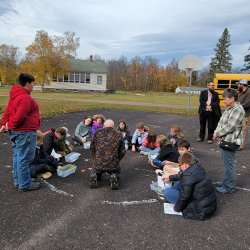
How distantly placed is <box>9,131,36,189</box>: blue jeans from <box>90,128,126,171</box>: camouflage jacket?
1.14 meters

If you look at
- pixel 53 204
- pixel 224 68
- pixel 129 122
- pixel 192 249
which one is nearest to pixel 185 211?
pixel 192 249

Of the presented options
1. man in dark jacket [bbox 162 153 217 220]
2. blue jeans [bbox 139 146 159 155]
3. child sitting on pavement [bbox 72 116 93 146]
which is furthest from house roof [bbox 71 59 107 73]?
man in dark jacket [bbox 162 153 217 220]

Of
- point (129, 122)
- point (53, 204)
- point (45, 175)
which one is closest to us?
point (53, 204)

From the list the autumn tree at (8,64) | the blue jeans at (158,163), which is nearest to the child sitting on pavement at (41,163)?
the blue jeans at (158,163)

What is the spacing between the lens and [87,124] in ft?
27.9

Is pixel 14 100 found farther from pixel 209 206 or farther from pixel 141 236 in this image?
pixel 209 206

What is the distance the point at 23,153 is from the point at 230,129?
3.65 meters

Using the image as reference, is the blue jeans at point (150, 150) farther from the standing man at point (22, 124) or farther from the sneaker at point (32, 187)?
the standing man at point (22, 124)

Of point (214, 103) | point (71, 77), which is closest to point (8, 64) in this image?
point (71, 77)

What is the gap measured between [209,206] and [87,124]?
5.38 m

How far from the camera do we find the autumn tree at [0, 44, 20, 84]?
60.5 meters

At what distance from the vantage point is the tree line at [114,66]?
139 feet

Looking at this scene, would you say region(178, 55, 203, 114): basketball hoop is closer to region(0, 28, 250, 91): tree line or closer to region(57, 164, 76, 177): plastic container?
region(57, 164, 76, 177): plastic container

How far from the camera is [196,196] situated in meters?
3.86
